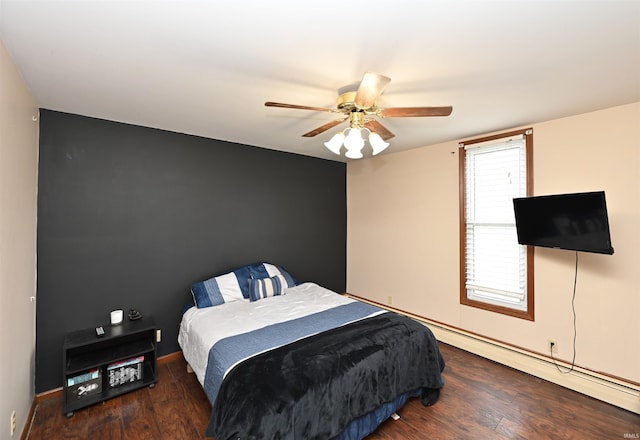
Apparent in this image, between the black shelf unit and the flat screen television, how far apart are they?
372cm

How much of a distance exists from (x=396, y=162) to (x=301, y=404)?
11.1 ft

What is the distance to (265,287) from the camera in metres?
3.33

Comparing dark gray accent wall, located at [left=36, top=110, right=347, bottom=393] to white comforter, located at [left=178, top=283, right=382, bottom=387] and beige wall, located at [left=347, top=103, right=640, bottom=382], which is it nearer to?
white comforter, located at [left=178, top=283, right=382, bottom=387]

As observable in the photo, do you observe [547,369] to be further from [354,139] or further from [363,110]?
[363,110]

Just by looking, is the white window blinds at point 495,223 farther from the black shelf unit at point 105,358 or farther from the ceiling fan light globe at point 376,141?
the black shelf unit at point 105,358

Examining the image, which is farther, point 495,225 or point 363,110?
point 495,225

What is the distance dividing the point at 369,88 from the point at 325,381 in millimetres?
1857

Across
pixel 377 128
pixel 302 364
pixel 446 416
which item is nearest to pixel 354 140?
pixel 377 128

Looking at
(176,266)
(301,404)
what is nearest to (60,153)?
(176,266)

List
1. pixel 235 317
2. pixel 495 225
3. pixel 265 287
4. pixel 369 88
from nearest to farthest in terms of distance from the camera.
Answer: pixel 369 88, pixel 235 317, pixel 495 225, pixel 265 287

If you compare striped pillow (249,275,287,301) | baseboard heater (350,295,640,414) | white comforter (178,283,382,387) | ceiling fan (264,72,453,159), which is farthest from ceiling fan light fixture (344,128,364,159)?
baseboard heater (350,295,640,414)

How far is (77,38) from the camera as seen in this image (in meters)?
1.50

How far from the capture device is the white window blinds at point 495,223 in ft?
9.95

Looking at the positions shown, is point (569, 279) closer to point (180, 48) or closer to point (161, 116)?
point (180, 48)
